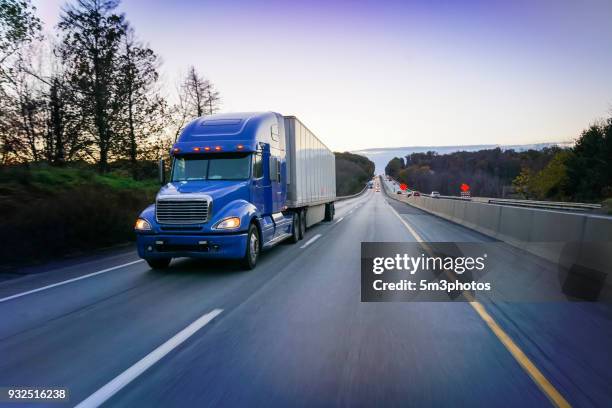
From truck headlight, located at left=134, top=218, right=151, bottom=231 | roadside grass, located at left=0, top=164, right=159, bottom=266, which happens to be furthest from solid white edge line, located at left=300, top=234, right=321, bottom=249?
roadside grass, located at left=0, top=164, right=159, bottom=266

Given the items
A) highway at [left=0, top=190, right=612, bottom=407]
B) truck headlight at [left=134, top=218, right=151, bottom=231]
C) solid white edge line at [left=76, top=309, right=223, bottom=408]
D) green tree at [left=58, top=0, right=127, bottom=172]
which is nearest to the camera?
solid white edge line at [left=76, top=309, right=223, bottom=408]

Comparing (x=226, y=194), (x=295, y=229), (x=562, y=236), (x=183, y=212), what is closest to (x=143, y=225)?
(x=183, y=212)

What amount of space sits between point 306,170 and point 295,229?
2.91 m

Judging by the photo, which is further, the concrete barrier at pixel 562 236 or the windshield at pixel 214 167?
the windshield at pixel 214 167

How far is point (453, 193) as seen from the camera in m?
166

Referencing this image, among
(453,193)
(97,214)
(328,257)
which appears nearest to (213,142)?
(328,257)

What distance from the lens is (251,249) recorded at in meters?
9.85

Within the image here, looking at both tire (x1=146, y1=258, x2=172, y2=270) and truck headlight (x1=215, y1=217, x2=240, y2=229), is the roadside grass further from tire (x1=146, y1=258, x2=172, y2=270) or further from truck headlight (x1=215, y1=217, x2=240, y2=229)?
truck headlight (x1=215, y1=217, x2=240, y2=229)

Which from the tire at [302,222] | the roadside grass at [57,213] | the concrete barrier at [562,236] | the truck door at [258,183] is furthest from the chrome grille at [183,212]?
the concrete barrier at [562,236]

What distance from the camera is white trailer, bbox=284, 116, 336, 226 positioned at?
1470 cm

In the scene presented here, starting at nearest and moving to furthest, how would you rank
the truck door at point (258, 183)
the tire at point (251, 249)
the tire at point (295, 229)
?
the tire at point (251, 249), the truck door at point (258, 183), the tire at point (295, 229)

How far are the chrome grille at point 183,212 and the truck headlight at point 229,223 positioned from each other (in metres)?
0.30

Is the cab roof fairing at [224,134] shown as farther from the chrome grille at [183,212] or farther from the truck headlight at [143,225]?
the truck headlight at [143,225]

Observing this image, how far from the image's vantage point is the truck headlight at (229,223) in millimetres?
9258
